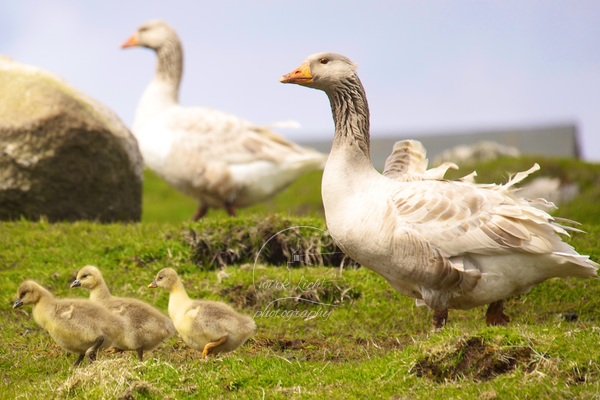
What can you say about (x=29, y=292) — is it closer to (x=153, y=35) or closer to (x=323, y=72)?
(x=323, y=72)

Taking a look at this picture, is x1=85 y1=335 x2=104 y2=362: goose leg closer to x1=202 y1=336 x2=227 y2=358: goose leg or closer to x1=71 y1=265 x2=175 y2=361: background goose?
x1=71 y1=265 x2=175 y2=361: background goose

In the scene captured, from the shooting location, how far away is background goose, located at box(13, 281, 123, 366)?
6453 millimetres

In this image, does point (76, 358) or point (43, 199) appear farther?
point (43, 199)

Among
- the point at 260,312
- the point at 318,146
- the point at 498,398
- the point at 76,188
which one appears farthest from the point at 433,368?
the point at 318,146

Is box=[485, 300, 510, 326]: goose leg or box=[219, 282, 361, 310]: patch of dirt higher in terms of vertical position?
box=[485, 300, 510, 326]: goose leg

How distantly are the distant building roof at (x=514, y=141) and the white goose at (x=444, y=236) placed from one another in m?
24.2

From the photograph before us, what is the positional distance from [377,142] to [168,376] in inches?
1135

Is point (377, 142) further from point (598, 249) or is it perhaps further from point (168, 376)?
point (168, 376)

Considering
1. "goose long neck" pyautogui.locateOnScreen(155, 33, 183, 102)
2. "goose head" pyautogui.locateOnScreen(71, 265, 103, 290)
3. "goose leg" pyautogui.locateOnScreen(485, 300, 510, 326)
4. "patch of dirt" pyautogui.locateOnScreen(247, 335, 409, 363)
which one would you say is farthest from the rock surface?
"goose leg" pyautogui.locateOnScreen(485, 300, 510, 326)

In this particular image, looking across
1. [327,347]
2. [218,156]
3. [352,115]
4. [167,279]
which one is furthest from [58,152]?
[327,347]

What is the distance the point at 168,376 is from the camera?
5.96 meters

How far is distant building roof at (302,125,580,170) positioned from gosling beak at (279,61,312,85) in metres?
24.0

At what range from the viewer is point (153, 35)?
15867 mm

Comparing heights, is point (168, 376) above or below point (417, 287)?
below
